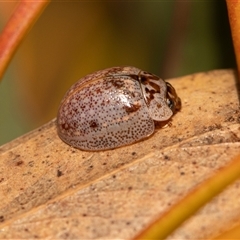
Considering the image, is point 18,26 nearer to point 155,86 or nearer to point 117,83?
point 117,83

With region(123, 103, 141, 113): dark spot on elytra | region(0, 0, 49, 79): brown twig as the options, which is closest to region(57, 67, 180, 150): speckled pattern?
region(123, 103, 141, 113): dark spot on elytra

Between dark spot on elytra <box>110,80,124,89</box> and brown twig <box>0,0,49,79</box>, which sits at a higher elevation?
brown twig <box>0,0,49,79</box>

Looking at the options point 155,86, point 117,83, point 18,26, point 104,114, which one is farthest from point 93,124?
point 18,26

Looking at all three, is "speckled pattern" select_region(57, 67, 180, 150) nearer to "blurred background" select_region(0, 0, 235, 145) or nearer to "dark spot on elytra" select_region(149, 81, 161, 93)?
"dark spot on elytra" select_region(149, 81, 161, 93)

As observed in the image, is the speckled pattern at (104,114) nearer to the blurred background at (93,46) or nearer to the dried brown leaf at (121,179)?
the dried brown leaf at (121,179)

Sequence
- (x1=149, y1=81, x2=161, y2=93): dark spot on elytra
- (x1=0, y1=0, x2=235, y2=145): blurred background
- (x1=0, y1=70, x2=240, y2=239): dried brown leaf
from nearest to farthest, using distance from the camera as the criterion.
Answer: (x1=0, y1=70, x2=240, y2=239): dried brown leaf < (x1=149, y1=81, x2=161, y2=93): dark spot on elytra < (x1=0, y1=0, x2=235, y2=145): blurred background

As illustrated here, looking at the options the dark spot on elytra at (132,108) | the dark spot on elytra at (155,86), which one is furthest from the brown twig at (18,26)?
the dark spot on elytra at (155,86)
